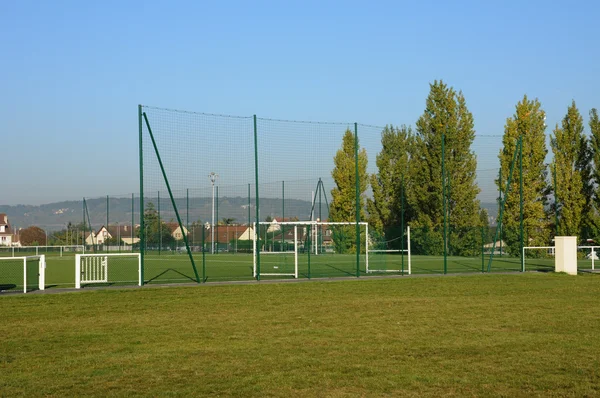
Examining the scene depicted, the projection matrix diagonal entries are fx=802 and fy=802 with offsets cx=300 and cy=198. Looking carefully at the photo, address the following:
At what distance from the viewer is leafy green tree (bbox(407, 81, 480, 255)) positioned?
41.6 metres

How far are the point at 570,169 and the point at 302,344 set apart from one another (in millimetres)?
34348

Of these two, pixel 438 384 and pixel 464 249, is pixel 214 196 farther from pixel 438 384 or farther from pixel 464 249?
pixel 438 384

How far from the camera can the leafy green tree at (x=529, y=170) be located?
136ft

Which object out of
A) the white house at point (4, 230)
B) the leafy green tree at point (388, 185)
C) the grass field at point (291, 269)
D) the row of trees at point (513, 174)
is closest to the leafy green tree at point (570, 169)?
the row of trees at point (513, 174)

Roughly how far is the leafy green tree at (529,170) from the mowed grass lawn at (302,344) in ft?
78.1

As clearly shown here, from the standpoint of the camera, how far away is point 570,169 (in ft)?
137

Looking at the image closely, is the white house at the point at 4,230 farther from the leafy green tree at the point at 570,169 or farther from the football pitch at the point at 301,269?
the leafy green tree at the point at 570,169

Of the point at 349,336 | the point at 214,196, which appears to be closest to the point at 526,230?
the point at 214,196

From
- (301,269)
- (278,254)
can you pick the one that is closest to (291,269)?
(301,269)

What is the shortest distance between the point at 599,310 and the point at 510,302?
202cm

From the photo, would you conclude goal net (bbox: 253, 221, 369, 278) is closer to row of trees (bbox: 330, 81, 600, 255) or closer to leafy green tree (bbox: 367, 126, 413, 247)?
row of trees (bbox: 330, 81, 600, 255)

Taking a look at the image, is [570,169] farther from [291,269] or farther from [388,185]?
[291,269]

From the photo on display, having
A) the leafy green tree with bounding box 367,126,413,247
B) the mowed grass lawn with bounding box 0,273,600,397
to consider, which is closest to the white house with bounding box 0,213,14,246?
the leafy green tree with bounding box 367,126,413,247

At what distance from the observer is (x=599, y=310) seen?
1449 cm
